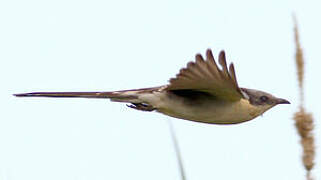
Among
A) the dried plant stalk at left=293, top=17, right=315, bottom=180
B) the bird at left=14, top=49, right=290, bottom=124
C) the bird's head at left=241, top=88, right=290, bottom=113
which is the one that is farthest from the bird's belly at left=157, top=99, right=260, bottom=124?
the dried plant stalk at left=293, top=17, right=315, bottom=180

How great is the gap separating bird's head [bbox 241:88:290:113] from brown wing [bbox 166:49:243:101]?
0.25 meters

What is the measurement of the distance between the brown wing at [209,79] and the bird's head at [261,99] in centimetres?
25

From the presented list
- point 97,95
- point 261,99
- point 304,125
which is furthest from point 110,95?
point 304,125

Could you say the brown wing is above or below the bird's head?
above

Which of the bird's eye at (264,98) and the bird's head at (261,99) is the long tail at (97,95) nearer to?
the bird's head at (261,99)

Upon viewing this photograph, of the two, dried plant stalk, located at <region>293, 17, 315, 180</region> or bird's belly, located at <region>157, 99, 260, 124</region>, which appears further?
bird's belly, located at <region>157, 99, 260, 124</region>

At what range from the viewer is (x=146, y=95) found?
323 centimetres

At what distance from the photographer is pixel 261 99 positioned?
3574mm

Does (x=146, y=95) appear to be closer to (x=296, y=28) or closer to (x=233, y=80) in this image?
(x=233, y=80)

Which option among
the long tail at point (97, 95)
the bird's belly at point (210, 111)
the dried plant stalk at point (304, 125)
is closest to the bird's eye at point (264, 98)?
the bird's belly at point (210, 111)

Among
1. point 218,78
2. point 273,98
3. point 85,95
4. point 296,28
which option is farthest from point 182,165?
point 273,98

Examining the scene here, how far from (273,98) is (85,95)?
3.79ft

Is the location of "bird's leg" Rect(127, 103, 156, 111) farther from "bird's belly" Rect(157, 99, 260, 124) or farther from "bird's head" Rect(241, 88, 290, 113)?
"bird's head" Rect(241, 88, 290, 113)

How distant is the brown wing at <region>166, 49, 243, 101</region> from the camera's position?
273 cm
